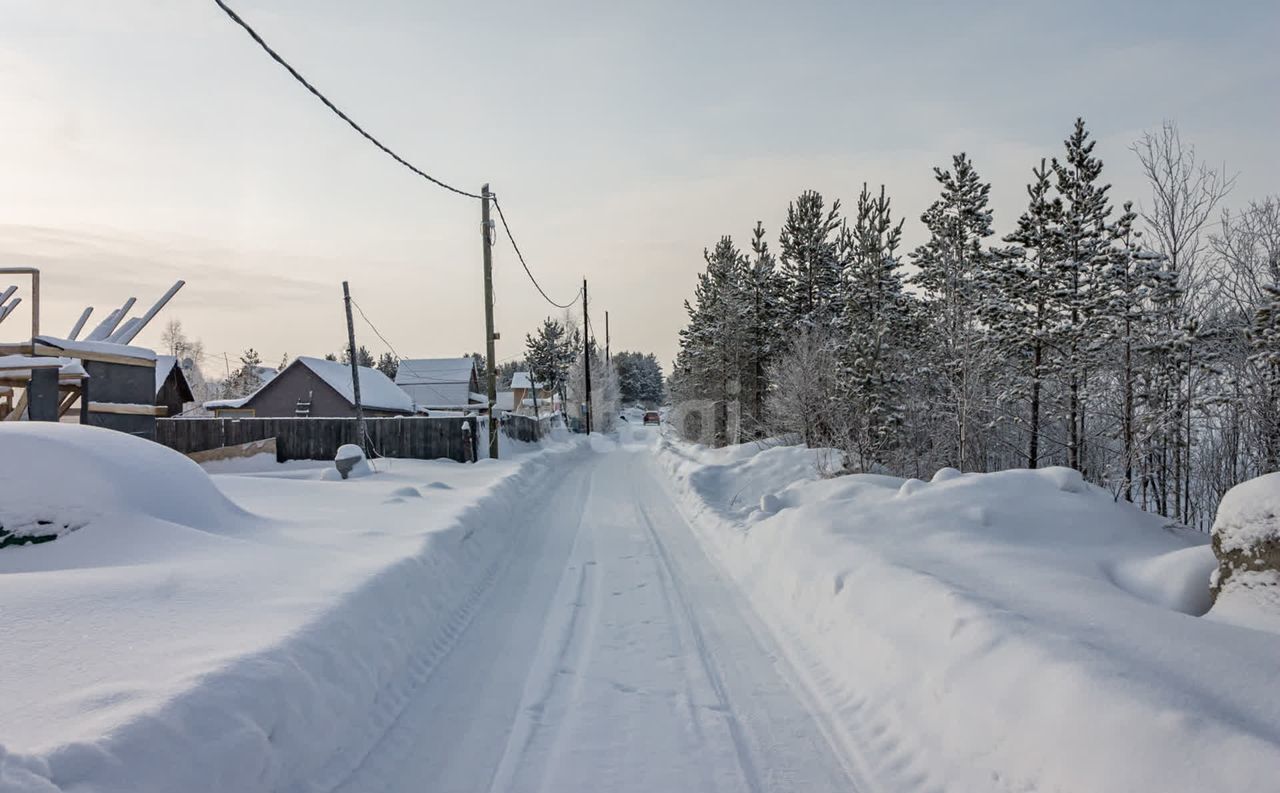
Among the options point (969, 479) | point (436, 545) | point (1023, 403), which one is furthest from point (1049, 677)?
point (1023, 403)

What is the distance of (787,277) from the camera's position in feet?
123

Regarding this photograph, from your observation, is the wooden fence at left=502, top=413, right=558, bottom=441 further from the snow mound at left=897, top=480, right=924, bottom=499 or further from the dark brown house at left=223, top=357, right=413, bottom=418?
the snow mound at left=897, top=480, right=924, bottom=499

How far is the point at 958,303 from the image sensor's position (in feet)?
66.7

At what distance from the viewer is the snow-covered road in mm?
3875

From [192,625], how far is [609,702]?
2925 millimetres

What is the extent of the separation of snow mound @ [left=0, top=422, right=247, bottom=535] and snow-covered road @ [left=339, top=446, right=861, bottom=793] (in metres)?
3.60

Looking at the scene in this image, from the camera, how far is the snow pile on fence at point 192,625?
3.12 metres

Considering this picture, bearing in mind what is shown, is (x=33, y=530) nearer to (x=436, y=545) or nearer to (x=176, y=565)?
(x=176, y=565)

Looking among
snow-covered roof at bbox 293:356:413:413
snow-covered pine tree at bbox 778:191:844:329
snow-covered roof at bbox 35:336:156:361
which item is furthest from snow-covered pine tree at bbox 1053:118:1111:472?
snow-covered roof at bbox 293:356:413:413

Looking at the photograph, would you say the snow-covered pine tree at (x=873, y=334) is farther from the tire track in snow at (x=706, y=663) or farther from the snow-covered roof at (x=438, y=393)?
the snow-covered roof at (x=438, y=393)

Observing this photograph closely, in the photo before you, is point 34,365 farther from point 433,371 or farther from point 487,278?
point 433,371

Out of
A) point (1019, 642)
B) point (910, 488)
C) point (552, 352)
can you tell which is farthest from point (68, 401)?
point (552, 352)

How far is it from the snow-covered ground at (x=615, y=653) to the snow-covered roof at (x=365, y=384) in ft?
115

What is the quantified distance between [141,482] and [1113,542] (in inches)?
413
